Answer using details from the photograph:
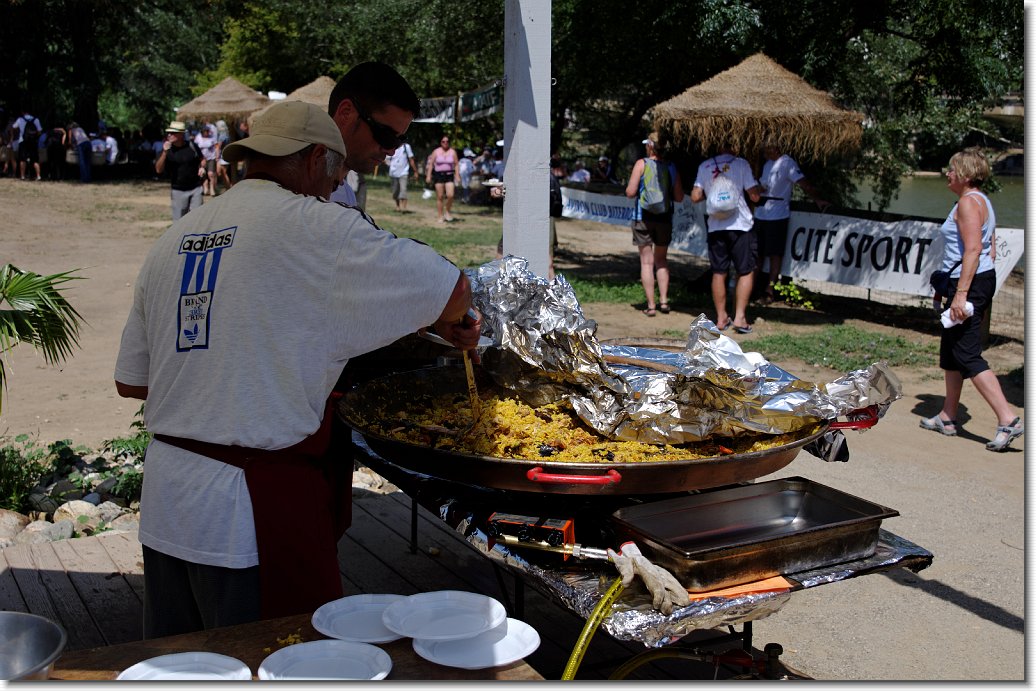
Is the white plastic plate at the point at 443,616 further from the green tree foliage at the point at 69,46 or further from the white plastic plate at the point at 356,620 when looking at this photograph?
the green tree foliage at the point at 69,46

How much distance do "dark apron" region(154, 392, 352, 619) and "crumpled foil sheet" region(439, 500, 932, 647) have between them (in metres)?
0.43

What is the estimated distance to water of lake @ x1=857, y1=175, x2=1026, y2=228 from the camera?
24664 mm

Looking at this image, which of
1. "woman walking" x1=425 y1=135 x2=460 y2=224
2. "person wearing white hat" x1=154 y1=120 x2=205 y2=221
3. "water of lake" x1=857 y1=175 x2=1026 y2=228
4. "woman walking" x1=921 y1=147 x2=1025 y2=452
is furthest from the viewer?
"water of lake" x1=857 y1=175 x2=1026 y2=228

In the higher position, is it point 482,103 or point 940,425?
point 482,103

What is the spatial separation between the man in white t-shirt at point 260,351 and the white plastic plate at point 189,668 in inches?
19.7

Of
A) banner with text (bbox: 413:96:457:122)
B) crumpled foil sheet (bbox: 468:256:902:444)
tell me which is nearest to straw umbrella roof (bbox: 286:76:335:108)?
banner with text (bbox: 413:96:457:122)

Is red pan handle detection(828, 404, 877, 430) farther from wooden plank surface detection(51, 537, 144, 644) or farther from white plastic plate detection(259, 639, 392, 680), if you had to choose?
wooden plank surface detection(51, 537, 144, 644)

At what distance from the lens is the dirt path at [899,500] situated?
4062 millimetres

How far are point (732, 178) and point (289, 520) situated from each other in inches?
309

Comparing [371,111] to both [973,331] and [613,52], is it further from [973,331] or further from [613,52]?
[613,52]

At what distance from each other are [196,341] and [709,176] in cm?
801

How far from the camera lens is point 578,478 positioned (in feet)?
8.89

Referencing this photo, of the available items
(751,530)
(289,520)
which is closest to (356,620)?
(289,520)

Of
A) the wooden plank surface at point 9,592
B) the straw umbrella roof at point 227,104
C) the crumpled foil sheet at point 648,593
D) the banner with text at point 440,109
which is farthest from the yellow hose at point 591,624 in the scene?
the straw umbrella roof at point 227,104
